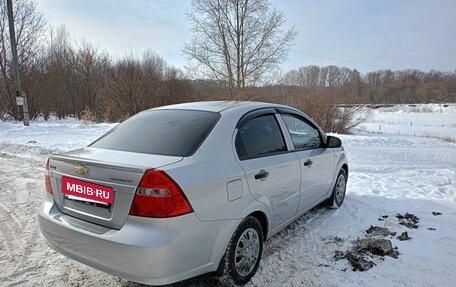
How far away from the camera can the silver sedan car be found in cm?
234

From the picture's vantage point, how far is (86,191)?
2.60 meters

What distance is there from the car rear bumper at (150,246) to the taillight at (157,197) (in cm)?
6

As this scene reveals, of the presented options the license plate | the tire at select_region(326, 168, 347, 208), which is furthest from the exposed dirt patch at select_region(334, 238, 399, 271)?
the license plate

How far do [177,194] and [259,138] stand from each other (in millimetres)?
1257

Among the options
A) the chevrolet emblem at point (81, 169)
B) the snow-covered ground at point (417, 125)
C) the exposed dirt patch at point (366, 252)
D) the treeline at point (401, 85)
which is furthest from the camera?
the treeline at point (401, 85)

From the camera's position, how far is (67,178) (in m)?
2.75

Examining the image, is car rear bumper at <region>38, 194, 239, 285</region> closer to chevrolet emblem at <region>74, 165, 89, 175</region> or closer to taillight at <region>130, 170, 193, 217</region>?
taillight at <region>130, 170, 193, 217</region>

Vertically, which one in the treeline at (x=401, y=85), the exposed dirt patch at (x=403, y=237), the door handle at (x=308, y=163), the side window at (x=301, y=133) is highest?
the treeline at (x=401, y=85)

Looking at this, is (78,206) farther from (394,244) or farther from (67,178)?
(394,244)

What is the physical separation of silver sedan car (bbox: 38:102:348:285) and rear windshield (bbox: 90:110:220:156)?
11 millimetres

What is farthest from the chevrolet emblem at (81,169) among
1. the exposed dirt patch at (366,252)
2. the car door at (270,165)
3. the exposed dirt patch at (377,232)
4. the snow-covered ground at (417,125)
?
the snow-covered ground at (417,125)

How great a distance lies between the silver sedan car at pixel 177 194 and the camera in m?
2.34

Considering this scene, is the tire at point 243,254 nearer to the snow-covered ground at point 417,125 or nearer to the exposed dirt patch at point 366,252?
the exposed dirt patch at point 366,252

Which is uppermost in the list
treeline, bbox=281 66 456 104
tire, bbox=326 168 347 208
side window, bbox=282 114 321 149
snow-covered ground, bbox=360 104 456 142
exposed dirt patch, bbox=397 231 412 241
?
treeline, bbox=281 66 456 104
